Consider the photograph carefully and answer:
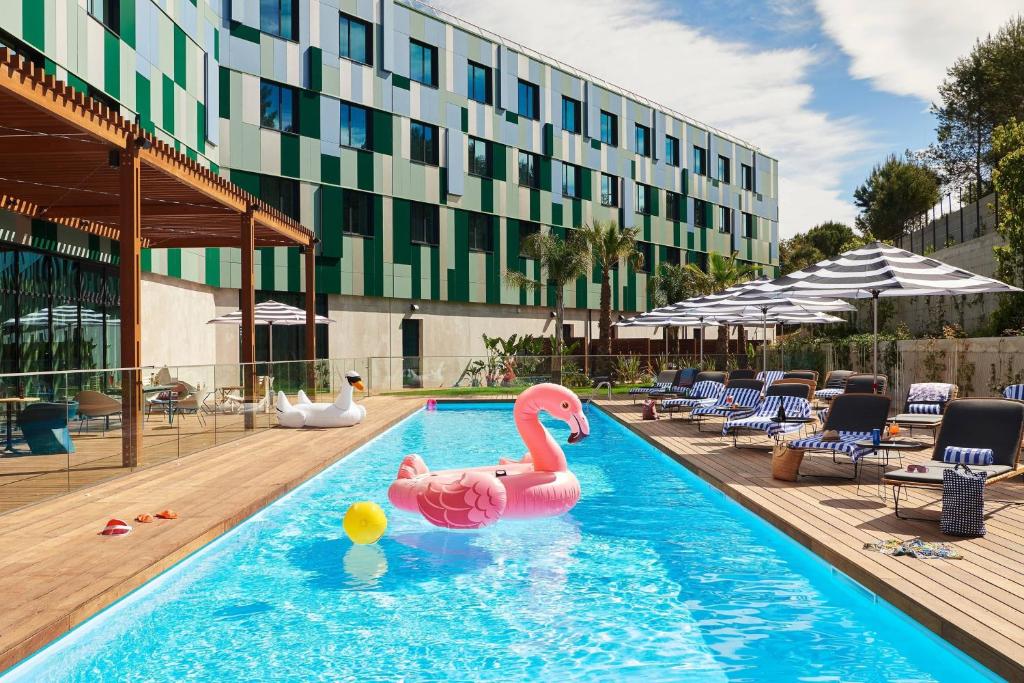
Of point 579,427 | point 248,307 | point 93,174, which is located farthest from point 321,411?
point 579,427

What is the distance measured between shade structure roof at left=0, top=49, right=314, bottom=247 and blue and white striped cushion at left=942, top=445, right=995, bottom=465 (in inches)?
378

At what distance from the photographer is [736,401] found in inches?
601

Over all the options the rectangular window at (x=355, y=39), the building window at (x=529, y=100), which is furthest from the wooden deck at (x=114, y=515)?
the building window at (x=529, y=100)

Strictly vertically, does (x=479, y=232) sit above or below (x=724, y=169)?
below

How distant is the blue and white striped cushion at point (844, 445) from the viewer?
8.95m

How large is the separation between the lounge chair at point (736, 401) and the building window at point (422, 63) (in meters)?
Answer: 20.8

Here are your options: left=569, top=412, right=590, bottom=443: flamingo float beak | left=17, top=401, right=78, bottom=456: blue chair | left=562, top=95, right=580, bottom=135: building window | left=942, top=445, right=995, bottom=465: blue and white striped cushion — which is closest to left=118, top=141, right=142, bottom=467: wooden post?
left=17, top=401, right=78, bottom=456: blue chair

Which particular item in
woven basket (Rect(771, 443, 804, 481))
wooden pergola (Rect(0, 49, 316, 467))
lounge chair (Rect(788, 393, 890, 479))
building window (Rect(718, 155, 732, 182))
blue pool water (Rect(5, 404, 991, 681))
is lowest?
blue pool water (Rect(5, 404, 991, 681))

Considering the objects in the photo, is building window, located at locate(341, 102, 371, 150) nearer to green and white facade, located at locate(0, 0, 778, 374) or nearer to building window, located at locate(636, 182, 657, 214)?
green and white facade, located at locate(0, 0, 778, 374)

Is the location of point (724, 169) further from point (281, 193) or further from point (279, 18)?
point (281, 193)

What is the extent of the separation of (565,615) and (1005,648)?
284 cm

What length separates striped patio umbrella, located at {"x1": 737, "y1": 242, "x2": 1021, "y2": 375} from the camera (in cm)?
1078

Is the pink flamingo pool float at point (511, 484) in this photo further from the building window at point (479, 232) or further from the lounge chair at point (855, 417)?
the building window at point (479, 232)

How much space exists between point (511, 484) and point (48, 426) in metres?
4.66
